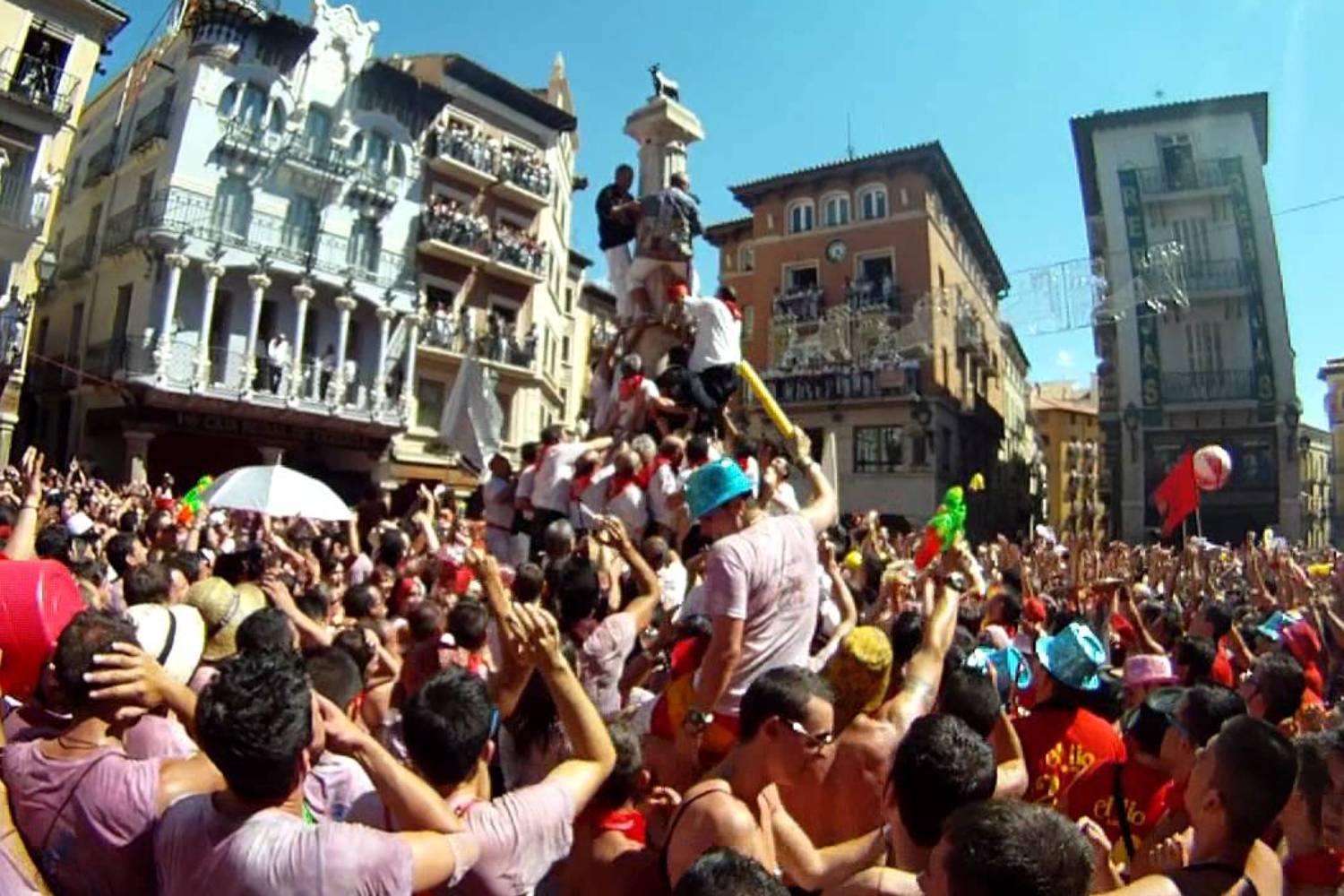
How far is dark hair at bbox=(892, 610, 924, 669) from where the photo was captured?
14.2 feet

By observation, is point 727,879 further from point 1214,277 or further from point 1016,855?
point 1214,277

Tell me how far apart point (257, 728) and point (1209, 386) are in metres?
36.2

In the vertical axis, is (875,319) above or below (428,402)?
above

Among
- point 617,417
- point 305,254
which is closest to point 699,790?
point 617,417

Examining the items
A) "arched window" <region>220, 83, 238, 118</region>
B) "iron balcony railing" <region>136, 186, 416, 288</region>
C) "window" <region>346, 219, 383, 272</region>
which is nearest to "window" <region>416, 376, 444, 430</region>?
"iron balcony railing" <region>136, 186, 416, 288</region>

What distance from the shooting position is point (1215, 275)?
32.6m

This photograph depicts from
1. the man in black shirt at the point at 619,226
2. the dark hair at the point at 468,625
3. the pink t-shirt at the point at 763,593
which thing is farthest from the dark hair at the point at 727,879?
the man in black shirt at the point at 619,226

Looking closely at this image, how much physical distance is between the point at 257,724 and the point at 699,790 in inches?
44.2

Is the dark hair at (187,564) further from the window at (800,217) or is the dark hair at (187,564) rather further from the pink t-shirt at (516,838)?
the window at (800,217)

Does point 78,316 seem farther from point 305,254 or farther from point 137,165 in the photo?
point 305,254

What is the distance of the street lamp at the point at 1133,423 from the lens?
32.6 meters

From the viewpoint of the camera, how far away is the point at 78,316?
28.2 m

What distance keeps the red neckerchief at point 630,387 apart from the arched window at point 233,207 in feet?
67.8

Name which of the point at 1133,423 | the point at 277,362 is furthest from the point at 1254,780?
the point at 1133,423
